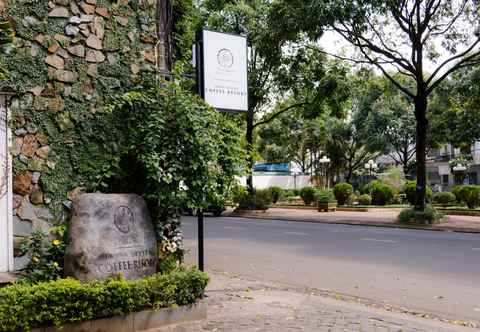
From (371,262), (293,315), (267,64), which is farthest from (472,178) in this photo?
(293,315)

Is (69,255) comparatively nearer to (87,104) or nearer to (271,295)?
(87,104)

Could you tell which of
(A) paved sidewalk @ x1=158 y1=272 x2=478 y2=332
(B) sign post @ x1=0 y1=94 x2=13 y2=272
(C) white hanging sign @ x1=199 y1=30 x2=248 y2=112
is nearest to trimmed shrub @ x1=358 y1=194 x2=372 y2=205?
(A) paved sidewalk @ x1=158 y1=272 x2=478 y2=332

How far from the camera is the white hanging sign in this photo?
7.08 m

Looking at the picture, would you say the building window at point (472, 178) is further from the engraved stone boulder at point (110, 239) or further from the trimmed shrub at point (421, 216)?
the engraved stone boulder at point (110, 239)

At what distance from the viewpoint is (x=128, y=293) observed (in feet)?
16.9

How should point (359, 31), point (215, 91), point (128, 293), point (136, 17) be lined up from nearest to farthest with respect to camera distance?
point (128, 293) → point (136, 17) → point (215, 91) → point (359, 31)

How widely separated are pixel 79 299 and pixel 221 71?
374 centimetres

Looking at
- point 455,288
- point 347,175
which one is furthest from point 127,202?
point 347,175

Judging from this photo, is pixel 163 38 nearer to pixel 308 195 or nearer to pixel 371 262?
pixel 371 262

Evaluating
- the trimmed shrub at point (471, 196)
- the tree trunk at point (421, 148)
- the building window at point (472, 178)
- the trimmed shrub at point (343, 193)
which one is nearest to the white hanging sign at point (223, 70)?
the tree trunk at point (421, 148)

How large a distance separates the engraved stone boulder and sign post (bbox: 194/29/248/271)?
1.19 m

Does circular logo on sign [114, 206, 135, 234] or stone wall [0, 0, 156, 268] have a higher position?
stone wall [0, 0, 156, 268]

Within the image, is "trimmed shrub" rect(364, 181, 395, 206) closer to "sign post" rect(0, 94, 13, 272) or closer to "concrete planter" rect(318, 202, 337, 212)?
"concrete planter" rect(318, 202, 337, 212)

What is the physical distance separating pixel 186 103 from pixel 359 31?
14.6 m
